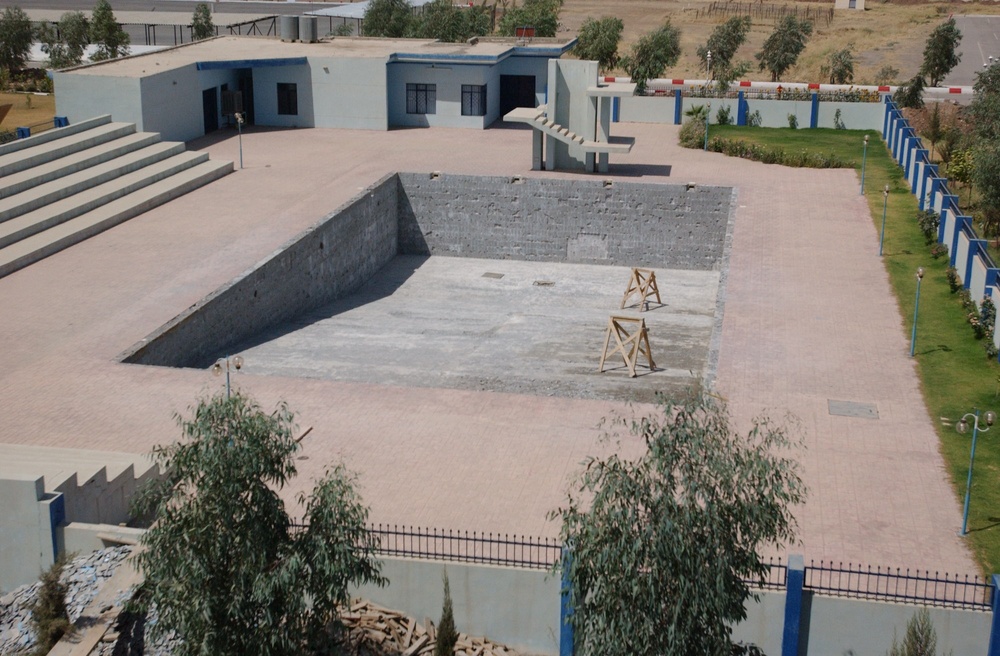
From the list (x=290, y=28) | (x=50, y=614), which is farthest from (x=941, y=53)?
(x=50, y=614)

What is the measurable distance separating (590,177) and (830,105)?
489 inches

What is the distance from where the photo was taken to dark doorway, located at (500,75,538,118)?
44781 mm

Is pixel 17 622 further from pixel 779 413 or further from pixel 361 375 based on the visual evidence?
pixel 779 413

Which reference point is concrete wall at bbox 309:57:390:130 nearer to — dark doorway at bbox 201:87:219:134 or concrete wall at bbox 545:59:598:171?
dark doorway at bbox 201:87:219:134

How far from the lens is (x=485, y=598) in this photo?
1462 cm

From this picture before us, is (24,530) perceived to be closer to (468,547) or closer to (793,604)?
(468,547)

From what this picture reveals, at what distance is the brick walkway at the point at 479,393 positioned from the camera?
17.0 meters

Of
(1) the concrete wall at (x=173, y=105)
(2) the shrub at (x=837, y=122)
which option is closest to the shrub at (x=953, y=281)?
(2) the shrub at (x=837, y=122)

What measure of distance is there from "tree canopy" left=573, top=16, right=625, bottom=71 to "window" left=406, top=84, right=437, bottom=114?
1303 cm

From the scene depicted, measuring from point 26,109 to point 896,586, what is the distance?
3391cm

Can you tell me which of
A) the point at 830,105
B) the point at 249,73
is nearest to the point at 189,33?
the point at 249,73

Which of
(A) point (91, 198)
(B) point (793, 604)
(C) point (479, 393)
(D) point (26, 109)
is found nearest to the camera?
(B) point (793, 604)

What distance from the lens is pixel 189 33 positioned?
6331 centimetres

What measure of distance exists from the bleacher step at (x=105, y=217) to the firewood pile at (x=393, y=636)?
14.7 m
